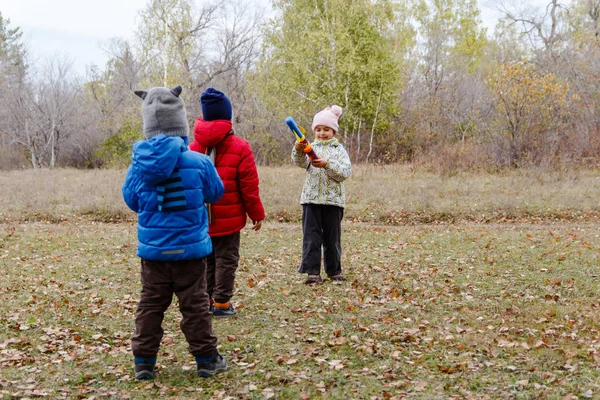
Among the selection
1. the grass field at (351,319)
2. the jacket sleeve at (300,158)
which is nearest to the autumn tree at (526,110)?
the grass field at (351,319)

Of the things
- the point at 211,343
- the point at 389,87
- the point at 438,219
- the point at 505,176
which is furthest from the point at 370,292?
the point at 389,87

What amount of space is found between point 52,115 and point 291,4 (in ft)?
53.3

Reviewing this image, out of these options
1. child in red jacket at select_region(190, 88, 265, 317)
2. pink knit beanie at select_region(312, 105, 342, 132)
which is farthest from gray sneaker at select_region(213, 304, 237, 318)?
pink knit beanie at select_region(312, 105, 342, 132)

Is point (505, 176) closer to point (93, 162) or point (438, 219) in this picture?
point (438, 219)

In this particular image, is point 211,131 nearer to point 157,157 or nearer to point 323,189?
point 157,157

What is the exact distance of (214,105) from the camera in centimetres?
557

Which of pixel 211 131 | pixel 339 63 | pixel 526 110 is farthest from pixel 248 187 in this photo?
pixel 339 63

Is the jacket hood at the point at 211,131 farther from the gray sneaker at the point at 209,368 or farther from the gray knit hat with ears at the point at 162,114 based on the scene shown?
the gray sneaker at the point at 209,368

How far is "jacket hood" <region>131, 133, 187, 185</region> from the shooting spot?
4.13 m

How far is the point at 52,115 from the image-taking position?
3525 centimetres

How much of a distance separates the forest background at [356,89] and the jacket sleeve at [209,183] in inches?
641

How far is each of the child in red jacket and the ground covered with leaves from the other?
871 mm

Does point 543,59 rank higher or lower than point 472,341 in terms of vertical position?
higher

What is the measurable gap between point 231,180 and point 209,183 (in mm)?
1201
